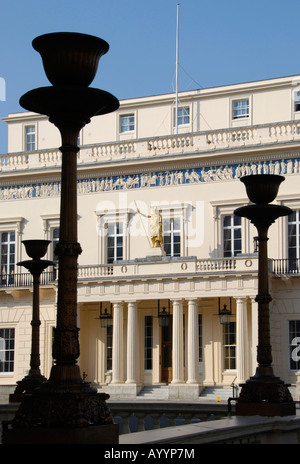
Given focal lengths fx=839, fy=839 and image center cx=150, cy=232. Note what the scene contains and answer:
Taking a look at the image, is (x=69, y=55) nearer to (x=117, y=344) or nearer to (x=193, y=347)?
(x=193, y=347)

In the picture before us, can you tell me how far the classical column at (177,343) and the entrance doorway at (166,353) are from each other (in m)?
1.92

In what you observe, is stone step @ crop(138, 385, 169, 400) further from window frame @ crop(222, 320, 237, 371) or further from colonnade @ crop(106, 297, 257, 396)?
window frame @ crop(222, 320, 237, 371)

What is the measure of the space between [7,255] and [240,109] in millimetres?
13206

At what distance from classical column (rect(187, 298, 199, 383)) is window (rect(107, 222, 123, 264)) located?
564 centimetres

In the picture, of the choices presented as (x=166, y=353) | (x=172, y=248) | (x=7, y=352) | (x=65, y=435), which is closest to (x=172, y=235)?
(x=172, y=248)

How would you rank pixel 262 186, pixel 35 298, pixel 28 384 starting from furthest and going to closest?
pixel 35 298 → pixel 28 384 → pixel 262 186

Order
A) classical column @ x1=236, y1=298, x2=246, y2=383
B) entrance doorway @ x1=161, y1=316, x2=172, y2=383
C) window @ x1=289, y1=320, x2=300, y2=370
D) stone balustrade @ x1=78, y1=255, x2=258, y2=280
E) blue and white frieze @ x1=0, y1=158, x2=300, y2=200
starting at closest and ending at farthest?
classical column @ x1=236, y1=298, x2=246, y2=383
stone balustrade @ x1=78, y1=255, x2=258, y2=280
window @ x1=289, y1=320, x2=300, y2=370
blue and white frieze @ x1=0, y1=158, x2=300, y2=200
entrance doorway @ x1=161, y1=316, x2=172, y2=383

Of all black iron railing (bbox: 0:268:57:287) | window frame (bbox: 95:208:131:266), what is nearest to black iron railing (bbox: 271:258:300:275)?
window frame (bbox: 95:208:131:266)

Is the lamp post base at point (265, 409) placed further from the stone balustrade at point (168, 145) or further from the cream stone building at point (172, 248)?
the stone balustrade at point (168, 145)

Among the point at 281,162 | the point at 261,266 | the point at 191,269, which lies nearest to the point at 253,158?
the point at 281,162

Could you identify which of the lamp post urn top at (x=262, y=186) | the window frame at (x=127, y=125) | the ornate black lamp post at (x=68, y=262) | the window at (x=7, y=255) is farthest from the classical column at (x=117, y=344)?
the ornate black lamp post at (x=68, y=262)

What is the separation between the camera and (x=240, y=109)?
40.6m

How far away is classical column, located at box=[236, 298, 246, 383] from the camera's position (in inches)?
1264

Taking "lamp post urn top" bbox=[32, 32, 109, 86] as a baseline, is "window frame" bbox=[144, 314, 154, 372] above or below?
below
